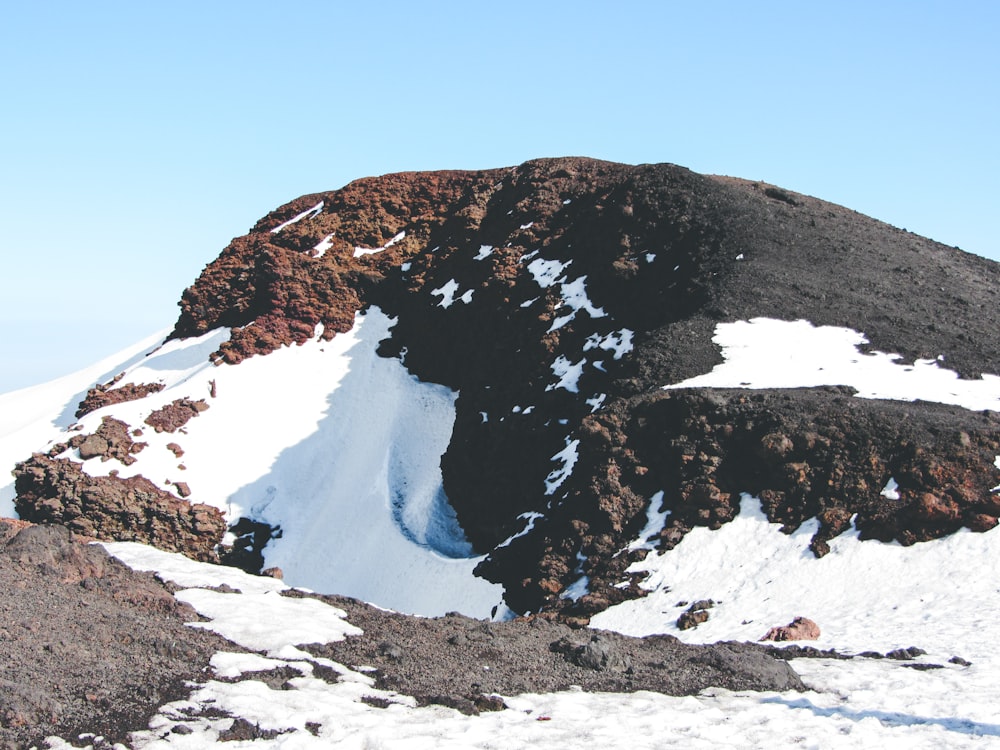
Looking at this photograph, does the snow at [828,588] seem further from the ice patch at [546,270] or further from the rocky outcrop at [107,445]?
the rocky outcrop at [107,445]

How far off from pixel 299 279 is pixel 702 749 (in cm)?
4769

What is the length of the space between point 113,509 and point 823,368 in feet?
100

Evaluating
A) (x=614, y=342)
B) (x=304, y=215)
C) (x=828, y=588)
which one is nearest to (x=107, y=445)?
(x=614, y=342)

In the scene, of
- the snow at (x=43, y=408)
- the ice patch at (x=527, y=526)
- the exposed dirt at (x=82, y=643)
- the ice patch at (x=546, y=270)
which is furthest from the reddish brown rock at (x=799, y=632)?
the snow at (x=43, y=408)

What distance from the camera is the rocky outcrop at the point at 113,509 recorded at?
137 feet

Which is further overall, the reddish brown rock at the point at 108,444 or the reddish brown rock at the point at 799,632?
the reddish brown rock at the point at 108,444

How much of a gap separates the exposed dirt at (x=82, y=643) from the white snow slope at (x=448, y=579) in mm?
566

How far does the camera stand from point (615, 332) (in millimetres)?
41500

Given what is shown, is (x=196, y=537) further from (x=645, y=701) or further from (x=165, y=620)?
(x=645, y=701)

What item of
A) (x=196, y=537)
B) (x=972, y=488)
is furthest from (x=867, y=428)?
(x=196, y=537)

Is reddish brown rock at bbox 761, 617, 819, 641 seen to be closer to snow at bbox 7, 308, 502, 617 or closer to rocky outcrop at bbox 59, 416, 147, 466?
snow at bbox 7, 308, 502, 617

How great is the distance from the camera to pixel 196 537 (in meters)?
43.2

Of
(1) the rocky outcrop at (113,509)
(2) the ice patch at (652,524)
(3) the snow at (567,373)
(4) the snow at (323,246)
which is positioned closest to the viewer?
(2) the ice patch at (652,524)

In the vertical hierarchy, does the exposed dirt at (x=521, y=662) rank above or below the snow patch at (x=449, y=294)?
below
